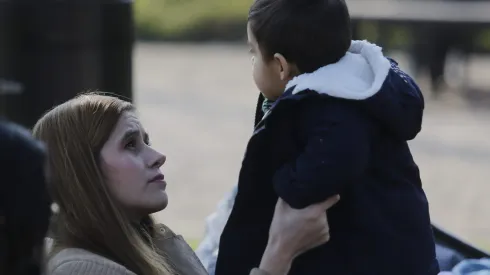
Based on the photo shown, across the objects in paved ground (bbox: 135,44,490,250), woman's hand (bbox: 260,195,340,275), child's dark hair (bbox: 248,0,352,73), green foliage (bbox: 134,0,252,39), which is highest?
child's dark hair (bbox: 248,0,352,73)

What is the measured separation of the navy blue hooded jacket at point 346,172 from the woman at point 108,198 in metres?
0.07

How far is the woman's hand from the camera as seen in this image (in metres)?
2.07

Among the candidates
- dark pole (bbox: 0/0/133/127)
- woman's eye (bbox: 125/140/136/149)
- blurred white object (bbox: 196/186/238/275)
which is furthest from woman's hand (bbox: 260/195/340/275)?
dark pole (bbox: 0/0/133/127)

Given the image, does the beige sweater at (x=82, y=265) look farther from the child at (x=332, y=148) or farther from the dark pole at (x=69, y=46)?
the dark pole at (x=69, y=46)

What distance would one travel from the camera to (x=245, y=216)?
2219mm

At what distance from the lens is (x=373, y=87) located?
2078mm

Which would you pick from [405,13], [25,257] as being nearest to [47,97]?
[25,257]

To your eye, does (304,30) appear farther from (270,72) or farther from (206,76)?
(206,76)

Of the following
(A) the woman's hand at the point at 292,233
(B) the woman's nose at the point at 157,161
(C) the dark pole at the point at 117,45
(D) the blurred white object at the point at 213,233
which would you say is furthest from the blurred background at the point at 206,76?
(A) the woman's hand at the point at 292,233

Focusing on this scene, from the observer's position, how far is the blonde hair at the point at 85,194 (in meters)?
2.08

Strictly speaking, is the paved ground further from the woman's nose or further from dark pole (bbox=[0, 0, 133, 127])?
the woman's nose

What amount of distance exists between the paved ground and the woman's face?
275 cm

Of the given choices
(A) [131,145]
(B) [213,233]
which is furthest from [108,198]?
(B) [213,233]

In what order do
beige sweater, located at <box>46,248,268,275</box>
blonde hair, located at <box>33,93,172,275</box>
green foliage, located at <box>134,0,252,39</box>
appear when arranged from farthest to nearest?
green foliage, located at <box>134,0,252,39</box>
blonde hair, located at <box>33,93,172,275</box>
beige sweater, located at <box>46,248,268,275</box>
